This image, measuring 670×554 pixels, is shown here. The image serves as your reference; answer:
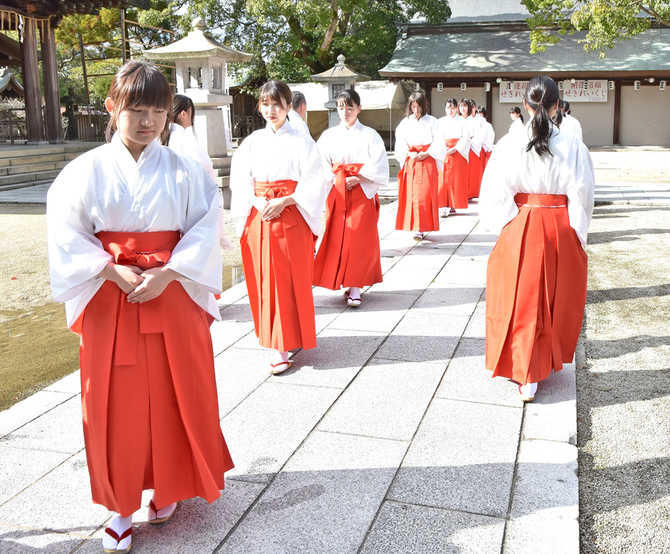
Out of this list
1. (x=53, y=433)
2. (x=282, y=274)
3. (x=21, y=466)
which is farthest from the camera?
(x=282, y=274)

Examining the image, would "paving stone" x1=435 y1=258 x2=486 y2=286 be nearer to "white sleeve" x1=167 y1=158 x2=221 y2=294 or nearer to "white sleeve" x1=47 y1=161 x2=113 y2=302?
"white sleeve" x1=167 y1=158 x2=221 y2=294

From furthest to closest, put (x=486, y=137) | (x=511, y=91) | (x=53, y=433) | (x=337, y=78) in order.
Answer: (x=511, y=91), (x=337, y=78), (x=486, y=137), (x=53, y=433)

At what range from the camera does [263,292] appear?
164 inches

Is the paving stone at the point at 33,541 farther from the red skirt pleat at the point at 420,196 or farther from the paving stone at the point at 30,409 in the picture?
the red skirt pleat at the point at 420,196

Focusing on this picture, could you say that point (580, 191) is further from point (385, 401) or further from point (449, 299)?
point (449, 299)

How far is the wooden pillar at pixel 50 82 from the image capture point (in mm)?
16938

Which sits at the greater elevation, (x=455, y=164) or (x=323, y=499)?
(x=455, y=164)

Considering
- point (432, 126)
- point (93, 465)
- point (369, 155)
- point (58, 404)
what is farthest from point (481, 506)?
point (432, 126)

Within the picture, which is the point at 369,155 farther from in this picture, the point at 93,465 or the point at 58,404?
the point at 93,465

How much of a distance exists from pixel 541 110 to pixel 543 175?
0.33 metres

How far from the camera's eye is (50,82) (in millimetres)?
17188

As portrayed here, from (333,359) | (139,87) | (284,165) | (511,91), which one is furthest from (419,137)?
(511,91)

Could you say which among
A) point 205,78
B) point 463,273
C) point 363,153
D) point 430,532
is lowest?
point 430,532

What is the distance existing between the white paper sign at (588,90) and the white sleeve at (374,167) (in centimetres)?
2035
